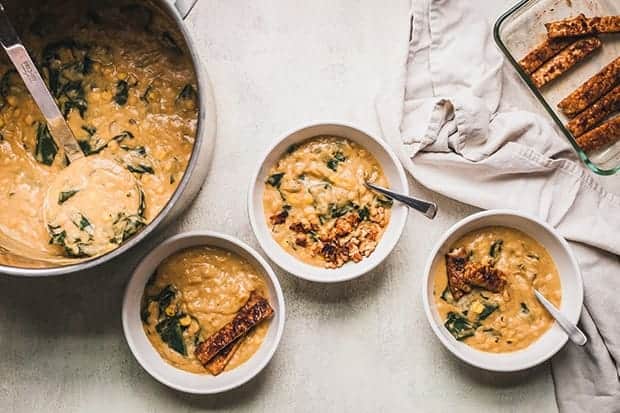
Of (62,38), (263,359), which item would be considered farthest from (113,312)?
(62,38)

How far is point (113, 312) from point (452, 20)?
1417 mm

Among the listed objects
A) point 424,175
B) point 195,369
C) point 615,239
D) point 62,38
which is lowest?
point 195,369

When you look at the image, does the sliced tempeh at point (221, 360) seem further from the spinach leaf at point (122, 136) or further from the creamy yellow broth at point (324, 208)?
the spinach leaf at point (122, 136)

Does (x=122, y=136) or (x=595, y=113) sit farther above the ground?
(x=122, y=136)

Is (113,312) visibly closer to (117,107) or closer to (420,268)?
(117,107)

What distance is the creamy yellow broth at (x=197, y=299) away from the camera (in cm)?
241

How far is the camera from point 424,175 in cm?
246

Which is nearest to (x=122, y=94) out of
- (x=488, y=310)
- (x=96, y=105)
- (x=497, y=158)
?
(x=96, y=105)

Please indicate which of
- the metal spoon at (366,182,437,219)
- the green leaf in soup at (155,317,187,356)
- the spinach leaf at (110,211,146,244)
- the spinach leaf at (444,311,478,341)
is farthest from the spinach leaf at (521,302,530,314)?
the spinach leaf at (110,211,146,244)

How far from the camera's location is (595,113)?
97.2 inches

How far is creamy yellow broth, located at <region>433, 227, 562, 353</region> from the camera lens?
7.88 ft

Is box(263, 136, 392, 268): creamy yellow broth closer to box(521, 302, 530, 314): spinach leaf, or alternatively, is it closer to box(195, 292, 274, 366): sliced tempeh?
box(195, 292, 274, 366): sliced tempeh

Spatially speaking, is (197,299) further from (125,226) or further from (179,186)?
(179,186)

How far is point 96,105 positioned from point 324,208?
749 mm
